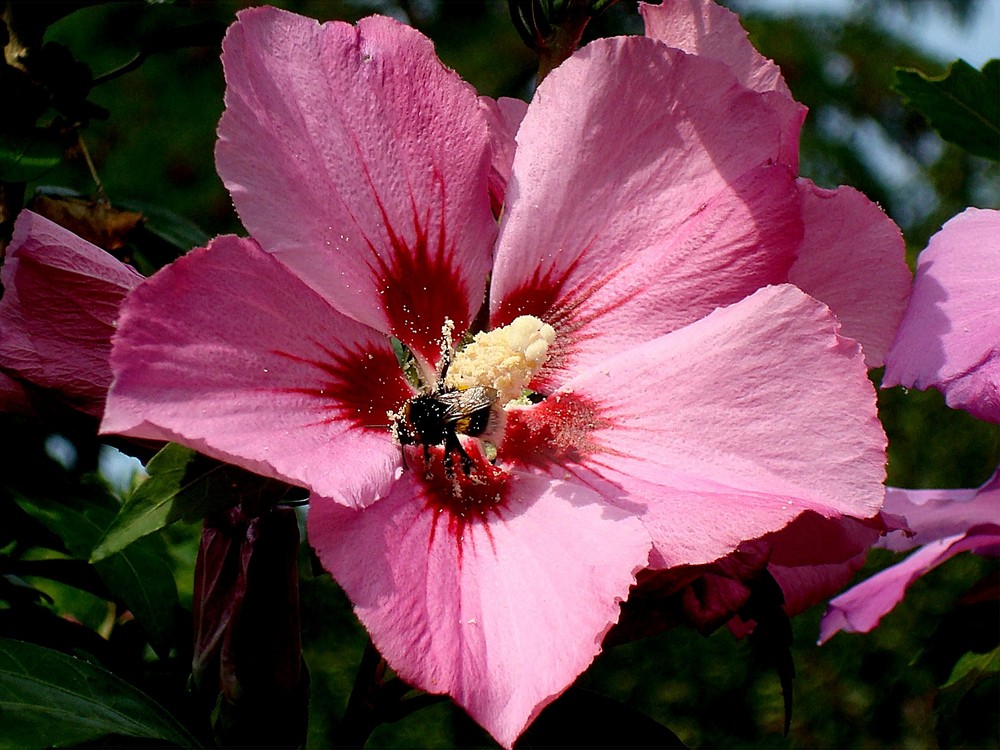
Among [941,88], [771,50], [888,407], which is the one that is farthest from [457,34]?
[941,88]

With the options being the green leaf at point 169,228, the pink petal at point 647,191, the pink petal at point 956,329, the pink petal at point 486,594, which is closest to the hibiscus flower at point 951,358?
the pink petal at point 956,329

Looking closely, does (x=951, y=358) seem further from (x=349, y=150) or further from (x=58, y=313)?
(x=58, y=313)

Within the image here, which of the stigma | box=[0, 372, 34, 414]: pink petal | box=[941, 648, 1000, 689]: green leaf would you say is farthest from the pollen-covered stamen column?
box=[941, 648, 1000, 689]: green leaf

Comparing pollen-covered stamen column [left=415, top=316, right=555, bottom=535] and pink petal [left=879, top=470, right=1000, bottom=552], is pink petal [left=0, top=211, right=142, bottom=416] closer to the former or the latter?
pollen-covered stamen column [left=415, top=316, right=555, bottom=535]

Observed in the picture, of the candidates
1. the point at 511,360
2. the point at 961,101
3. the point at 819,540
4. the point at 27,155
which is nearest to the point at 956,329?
the point at 819,540

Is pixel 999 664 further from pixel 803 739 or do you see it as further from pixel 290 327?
pixel 803 739
